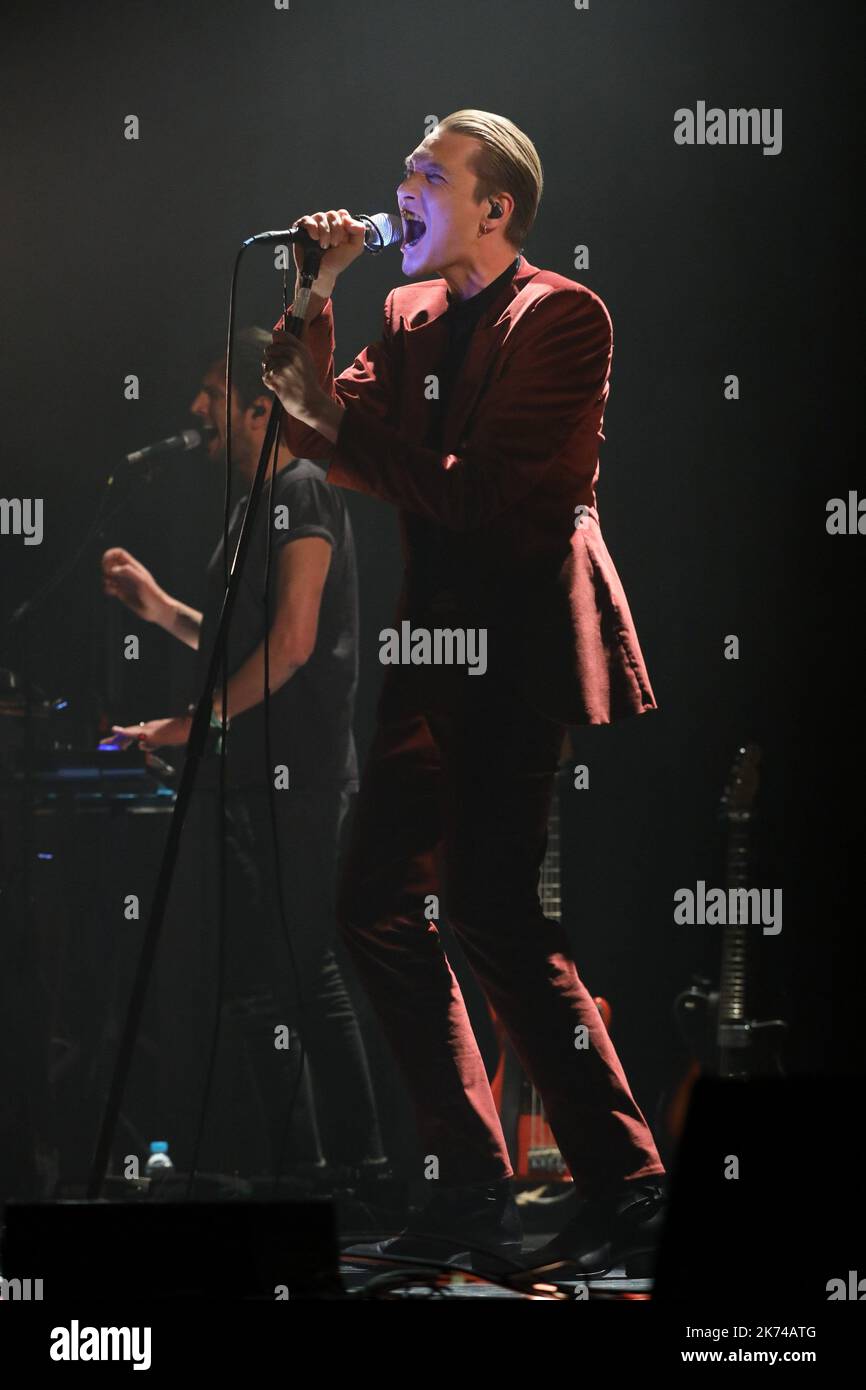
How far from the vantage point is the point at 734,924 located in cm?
327

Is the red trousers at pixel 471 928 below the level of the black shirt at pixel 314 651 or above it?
below

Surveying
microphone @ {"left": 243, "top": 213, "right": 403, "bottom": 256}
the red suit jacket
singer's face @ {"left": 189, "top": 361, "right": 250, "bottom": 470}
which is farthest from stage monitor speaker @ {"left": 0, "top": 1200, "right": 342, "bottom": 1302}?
microphone @ {"left": 243, "top": 213, "right": 403, "bottom": 256}

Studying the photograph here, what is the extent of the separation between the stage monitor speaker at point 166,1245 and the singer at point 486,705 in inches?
28.0

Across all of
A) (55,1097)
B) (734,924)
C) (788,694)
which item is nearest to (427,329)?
(788,694)

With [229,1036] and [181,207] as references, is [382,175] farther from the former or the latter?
[229,1036]

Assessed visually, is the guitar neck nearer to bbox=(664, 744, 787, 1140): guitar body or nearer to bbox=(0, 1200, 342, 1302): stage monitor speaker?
bbox=(664, 744, 787, 1140): guitar body

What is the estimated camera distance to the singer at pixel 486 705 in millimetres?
3213

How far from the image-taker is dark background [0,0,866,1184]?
3305 millimetres

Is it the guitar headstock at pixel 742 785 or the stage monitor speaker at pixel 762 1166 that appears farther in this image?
the guitar headstock at pixel 742 785

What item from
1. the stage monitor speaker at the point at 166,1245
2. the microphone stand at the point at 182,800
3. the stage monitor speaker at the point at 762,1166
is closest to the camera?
the stage monitor speaker at the point at 762,1166

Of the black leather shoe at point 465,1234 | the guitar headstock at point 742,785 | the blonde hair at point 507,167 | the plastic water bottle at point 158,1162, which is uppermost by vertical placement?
the blonde hair at point 507,167

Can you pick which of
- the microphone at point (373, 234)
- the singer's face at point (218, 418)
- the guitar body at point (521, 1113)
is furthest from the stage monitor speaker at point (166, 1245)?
the microphone at point (373, 234)

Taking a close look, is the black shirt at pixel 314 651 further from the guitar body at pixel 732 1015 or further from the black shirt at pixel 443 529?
the guitar body at pixel 732 1015

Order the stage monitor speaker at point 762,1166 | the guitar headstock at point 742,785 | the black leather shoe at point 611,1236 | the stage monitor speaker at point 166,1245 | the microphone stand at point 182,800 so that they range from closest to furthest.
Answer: the stage monitor speaker at point 762,1166, the stage monitor speaker at point 166,1245, the microphone stand at point 182,800, the black leather shoe at point 611,1236, the guitar headstock at point 742,785
